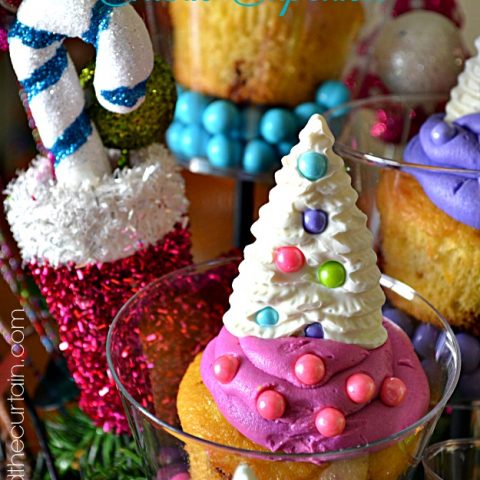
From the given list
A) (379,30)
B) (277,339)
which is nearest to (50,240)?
(277,339)

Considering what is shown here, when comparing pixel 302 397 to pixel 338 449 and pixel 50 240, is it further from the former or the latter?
pixel 50 240

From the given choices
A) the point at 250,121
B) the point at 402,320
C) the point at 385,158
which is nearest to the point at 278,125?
the point at 250,121

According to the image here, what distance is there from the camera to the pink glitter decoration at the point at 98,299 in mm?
604

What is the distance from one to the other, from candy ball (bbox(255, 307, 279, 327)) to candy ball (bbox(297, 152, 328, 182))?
93 mm

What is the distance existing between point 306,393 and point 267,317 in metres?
0.06

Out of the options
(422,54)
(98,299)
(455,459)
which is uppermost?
(422,54)

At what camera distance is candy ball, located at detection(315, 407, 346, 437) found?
457 millimetres

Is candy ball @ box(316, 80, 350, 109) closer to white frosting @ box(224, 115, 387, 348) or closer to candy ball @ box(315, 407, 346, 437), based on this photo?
white frosting @ box(224, 115, 387, 348)

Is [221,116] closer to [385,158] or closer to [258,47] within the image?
[258,47]

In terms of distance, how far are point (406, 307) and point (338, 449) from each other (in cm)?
18

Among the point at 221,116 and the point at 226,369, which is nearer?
the point at 226,369

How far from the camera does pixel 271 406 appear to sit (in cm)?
46

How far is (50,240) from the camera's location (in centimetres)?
58

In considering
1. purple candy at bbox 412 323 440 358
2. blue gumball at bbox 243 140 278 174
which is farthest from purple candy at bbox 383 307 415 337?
blue gumball at bbox 243 140 278 174
